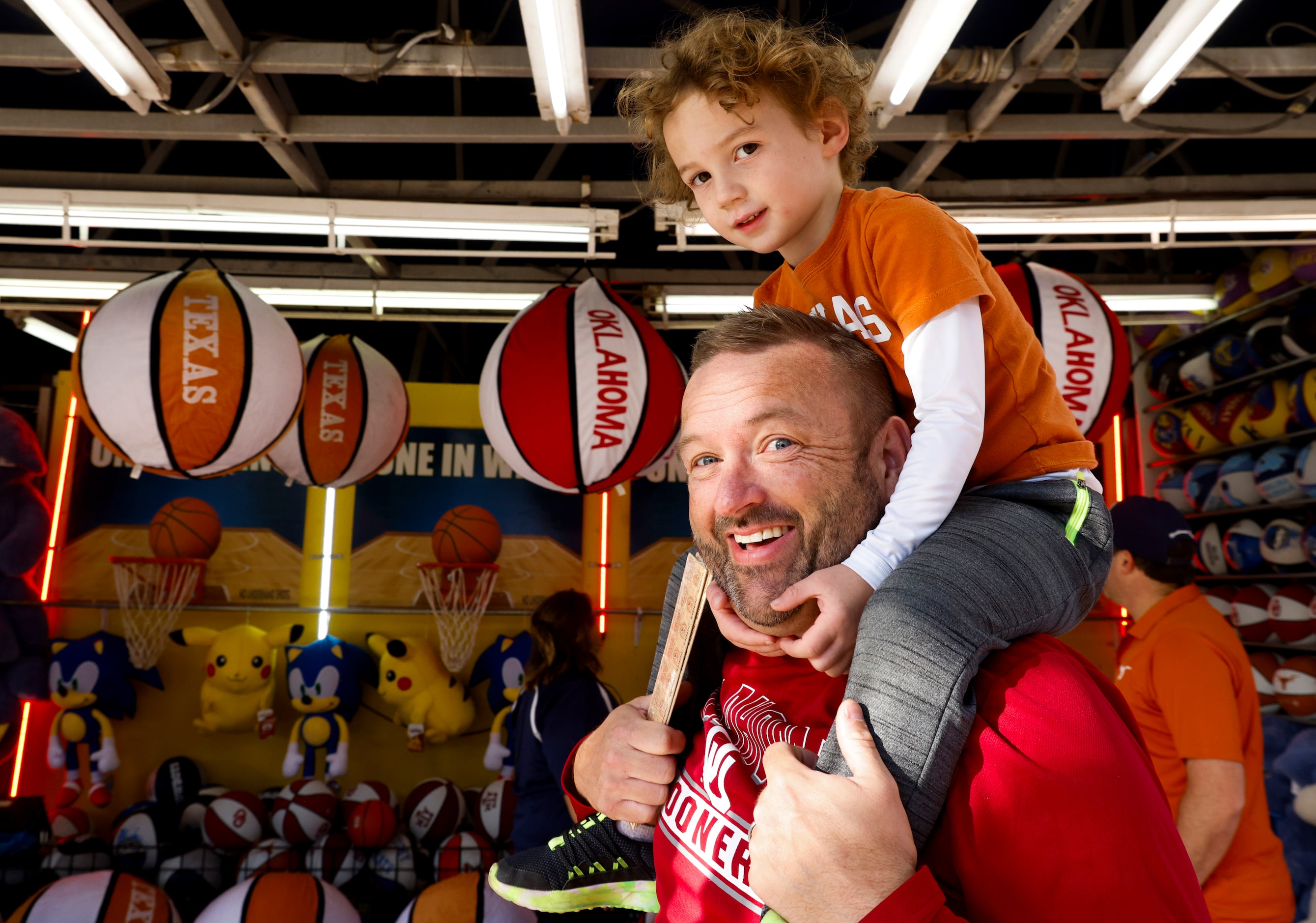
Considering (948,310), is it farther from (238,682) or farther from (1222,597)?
(1222,597)

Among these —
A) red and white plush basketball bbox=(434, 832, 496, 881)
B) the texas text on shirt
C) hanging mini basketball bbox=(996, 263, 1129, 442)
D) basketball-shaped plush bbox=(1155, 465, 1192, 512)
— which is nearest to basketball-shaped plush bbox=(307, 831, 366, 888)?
red and white plush basketball bbox=(434, 832, 496, 881)

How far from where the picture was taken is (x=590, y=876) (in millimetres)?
1409

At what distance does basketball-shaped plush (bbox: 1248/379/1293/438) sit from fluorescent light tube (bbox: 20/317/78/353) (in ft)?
26.6

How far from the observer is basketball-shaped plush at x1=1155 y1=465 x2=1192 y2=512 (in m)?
6.90

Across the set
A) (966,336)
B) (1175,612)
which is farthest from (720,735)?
(1175,612)

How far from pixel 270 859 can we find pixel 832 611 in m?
5.14

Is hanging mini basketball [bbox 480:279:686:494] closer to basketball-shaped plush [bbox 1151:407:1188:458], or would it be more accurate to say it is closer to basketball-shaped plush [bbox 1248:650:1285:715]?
basketball-shaped plush [bbox 1248:650:1285:715]

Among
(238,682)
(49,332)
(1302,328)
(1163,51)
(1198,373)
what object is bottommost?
(238,682)

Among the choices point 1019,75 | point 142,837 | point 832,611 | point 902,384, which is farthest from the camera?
point 142,837

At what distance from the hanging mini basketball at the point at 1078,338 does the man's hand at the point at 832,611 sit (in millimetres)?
3064

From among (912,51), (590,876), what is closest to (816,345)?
(590,876)

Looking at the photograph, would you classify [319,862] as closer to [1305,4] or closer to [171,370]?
[171,370]

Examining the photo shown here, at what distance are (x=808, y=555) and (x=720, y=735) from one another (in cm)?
32

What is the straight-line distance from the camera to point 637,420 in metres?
4.13
